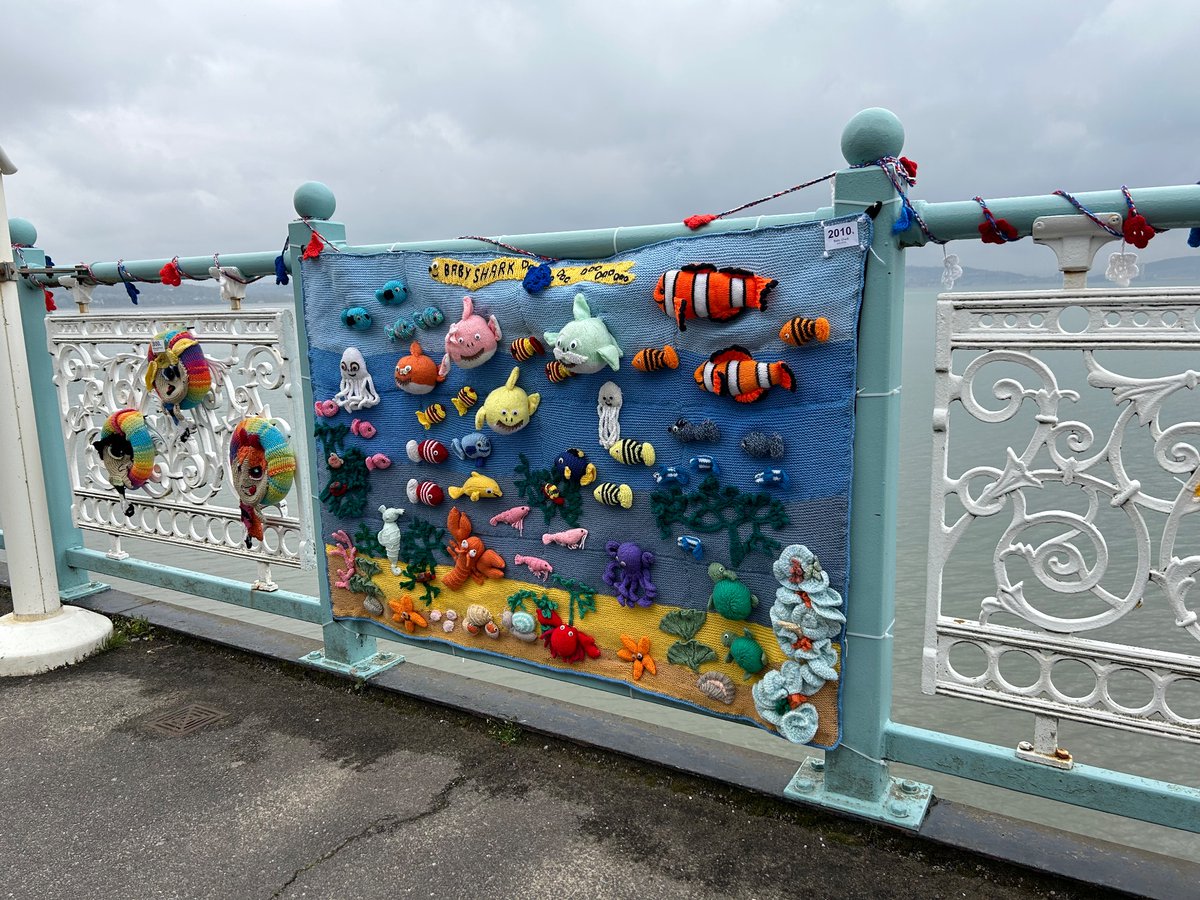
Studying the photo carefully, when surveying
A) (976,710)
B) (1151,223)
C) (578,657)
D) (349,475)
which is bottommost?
(976,710)

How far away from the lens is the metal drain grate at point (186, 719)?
3580 mm

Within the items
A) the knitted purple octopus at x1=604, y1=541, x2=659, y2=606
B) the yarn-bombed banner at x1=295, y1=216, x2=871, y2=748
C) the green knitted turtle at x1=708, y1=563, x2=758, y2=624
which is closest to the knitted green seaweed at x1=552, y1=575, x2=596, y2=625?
the yarn-bombed banner at x1=295, y1=216, x2=871, y2=748

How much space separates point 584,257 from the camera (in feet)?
9.98

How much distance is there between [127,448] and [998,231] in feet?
13.4

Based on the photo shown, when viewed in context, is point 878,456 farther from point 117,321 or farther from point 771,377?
point 117,321

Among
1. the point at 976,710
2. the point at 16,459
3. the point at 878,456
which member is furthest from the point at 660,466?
the point at 16,459

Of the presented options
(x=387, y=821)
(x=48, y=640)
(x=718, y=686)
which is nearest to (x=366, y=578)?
(x=387, y=821)

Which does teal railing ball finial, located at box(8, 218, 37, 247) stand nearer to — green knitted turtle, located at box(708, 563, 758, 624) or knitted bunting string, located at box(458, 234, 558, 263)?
knitted bunting string, located at box(458, 234, 558, 263)

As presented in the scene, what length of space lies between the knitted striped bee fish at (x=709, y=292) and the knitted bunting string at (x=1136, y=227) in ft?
2.95

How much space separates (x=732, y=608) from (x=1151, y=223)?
5.10 ft

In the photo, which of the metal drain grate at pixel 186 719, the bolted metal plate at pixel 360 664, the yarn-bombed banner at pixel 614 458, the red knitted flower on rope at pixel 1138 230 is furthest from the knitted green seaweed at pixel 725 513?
the metal drain grate at pixel 186 719

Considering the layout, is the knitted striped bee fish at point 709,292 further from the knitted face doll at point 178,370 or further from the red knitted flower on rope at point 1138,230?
the knitted face doll at point 178,370

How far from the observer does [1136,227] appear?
2240mm

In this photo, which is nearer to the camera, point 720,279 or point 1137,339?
point 1137,339
